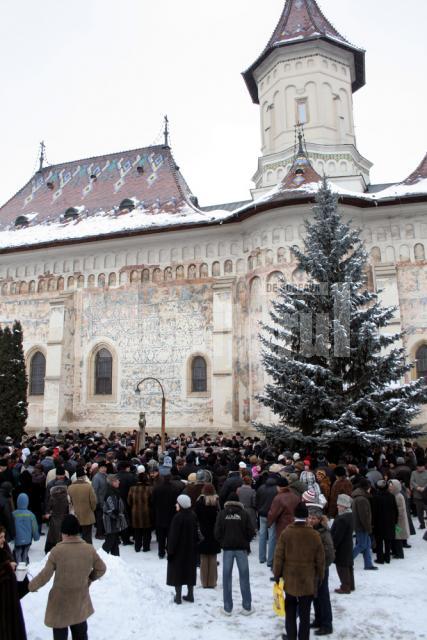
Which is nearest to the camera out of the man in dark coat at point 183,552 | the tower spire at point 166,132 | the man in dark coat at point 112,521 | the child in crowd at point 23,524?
the man in dark coat at point 183,552

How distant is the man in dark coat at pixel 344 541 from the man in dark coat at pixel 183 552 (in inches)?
70.5

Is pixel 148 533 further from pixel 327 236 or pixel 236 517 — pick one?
pixel 327 236

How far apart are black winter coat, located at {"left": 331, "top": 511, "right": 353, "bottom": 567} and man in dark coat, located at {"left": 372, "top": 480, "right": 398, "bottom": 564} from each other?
5.71ft

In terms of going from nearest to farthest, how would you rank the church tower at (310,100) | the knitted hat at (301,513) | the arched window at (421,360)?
the knitted hat at (301,513) < the arched window at (421,360) < the church tower at (310,100)

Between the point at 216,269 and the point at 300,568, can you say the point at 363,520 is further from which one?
the point at 216,269

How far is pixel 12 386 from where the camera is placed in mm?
20547

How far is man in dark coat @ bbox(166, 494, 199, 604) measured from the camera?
6715 mm

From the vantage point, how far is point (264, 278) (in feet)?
72.9

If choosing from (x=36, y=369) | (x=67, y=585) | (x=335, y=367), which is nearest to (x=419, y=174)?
(x=335, y=367)

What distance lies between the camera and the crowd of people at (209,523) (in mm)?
4719

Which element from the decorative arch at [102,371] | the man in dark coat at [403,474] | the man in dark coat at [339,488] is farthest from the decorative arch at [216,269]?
the man in dark coat at [339,488]

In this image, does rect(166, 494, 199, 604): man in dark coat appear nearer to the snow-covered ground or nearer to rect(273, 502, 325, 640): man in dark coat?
the snow-covered ground

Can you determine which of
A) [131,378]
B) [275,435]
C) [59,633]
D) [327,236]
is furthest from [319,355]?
[131,378]

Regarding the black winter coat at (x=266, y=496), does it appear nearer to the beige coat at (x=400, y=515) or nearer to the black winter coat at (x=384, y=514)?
the black winter coat at (x=384, y=514)
